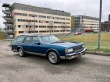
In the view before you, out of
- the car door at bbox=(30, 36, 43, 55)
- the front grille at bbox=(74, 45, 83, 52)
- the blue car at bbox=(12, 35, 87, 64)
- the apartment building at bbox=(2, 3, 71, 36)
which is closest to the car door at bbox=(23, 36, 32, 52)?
the blue car at bbox=(12, 35, 87, 64)

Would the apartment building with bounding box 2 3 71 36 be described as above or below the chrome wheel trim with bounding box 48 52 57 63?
above

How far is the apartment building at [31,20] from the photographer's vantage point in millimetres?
53287

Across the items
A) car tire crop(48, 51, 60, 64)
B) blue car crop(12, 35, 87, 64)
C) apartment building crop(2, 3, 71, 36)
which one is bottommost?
car tire crop(48, 51, 60, 64)

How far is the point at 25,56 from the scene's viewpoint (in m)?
8.38

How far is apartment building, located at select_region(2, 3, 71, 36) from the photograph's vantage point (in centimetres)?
5329

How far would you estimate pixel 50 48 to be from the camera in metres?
6.28

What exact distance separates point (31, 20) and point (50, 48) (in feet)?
186

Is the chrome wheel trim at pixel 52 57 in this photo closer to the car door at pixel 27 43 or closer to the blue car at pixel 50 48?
the blue car at pixel 50 48

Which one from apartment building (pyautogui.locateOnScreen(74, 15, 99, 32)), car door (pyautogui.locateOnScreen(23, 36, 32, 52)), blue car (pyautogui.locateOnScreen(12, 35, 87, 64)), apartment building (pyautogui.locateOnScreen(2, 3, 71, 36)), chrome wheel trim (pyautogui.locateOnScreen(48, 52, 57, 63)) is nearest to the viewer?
blue car (pyautogui.locateOnScreen(12, 35, 87, 64))

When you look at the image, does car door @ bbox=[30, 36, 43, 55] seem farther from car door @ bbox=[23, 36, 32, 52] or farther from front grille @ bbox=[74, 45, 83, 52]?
front grille @ bbox=[74, 45, 83, 52]

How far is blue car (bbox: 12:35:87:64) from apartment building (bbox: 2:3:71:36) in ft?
152

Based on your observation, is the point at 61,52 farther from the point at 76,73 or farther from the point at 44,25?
the point at 44,25

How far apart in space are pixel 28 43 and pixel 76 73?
4.01 meters

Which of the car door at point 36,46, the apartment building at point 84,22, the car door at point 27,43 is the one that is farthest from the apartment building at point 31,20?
the car door at point 36,46
